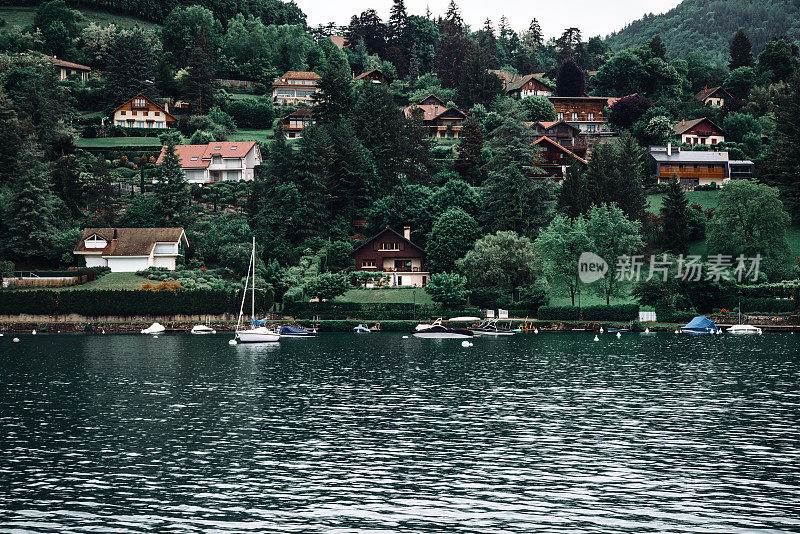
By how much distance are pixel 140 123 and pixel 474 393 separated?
148 metres

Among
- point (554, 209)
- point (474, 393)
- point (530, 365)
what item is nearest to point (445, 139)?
point (554, 209)

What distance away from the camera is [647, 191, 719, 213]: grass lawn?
149125 millimetres

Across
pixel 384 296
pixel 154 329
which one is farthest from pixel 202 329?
pixel 384 296

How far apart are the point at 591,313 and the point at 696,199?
49.7m

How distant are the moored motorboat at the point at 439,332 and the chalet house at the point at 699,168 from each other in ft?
241

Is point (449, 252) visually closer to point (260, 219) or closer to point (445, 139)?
point (260, 219)

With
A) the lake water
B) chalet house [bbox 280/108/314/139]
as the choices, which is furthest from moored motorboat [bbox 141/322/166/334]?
chalet house [bbox 280/108/314/139]

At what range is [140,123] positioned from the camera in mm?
190250

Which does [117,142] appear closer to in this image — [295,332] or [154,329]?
[154,329]

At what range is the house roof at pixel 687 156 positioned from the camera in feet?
545

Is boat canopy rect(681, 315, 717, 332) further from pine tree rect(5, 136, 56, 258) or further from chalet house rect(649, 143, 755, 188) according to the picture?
pine tree rect(5, 136, 56, 258)

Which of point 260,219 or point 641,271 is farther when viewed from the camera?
point 260,219

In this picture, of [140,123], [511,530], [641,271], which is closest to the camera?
[511,530]

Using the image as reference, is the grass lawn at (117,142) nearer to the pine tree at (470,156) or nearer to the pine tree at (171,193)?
the pine tree at (171,193)
